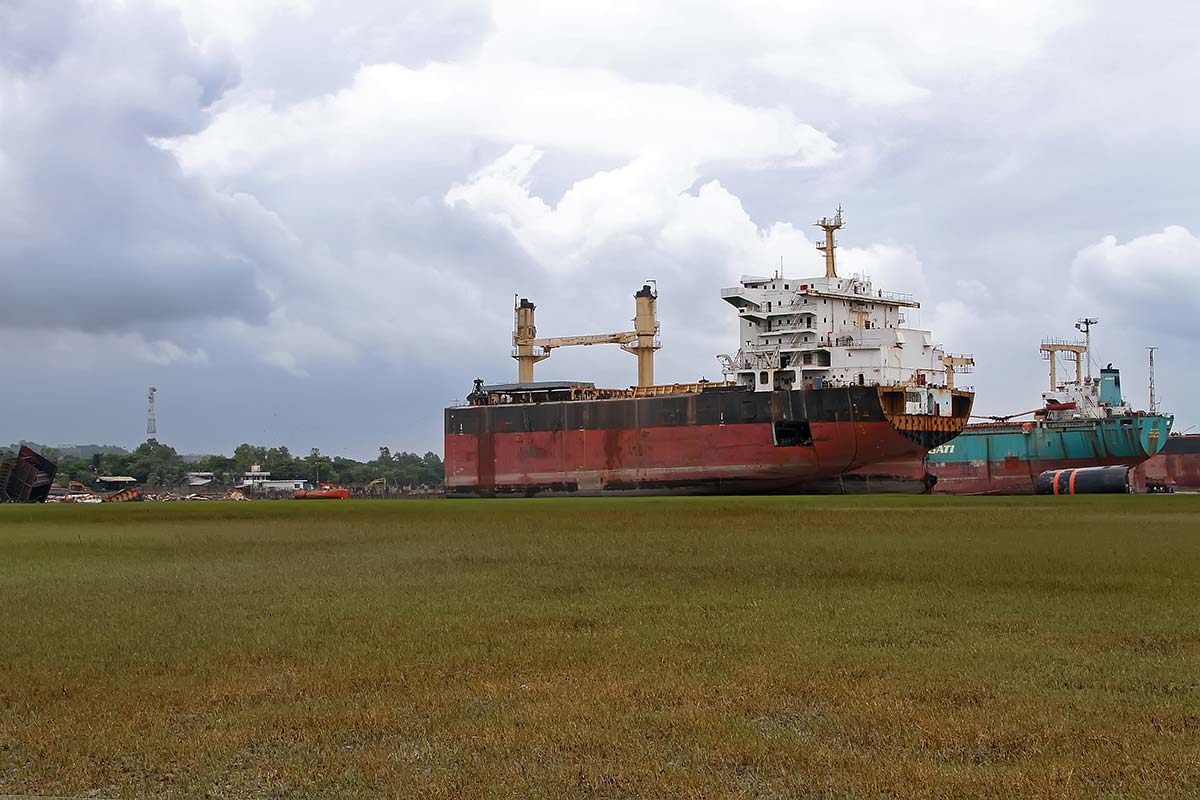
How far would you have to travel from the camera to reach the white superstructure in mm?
56469

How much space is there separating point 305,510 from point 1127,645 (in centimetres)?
3332

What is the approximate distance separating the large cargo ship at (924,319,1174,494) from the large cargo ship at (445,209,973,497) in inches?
205

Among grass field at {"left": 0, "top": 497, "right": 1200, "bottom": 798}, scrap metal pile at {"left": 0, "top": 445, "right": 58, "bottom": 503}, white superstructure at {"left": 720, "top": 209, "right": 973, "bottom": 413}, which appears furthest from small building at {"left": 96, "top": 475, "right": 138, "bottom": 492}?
grass field at {"left": 0, "top": 497, "right": 1200, "bottom": 798}

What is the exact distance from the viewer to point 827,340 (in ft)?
189

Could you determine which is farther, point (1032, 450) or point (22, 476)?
point (22, 476)

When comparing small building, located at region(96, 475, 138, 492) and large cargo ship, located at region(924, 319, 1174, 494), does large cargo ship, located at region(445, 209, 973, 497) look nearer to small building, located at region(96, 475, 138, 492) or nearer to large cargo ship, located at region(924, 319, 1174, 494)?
large cargo ship, located at region(924, 319, 1174, 494)

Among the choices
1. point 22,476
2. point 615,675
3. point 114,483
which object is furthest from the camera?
point 114,483

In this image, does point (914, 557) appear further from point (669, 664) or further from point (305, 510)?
point (305, 510)

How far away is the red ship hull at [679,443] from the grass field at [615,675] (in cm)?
3387

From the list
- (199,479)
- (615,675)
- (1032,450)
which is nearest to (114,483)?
(199,479)

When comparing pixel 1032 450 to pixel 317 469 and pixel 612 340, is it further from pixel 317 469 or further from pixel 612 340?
pixel 317 469

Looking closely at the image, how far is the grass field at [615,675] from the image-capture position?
7.47 metres

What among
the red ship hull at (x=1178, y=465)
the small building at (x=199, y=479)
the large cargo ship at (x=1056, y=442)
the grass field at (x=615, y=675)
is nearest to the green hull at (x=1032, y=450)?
the large cargo ship at (x=1056, y=442)

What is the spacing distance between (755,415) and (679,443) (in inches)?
170
